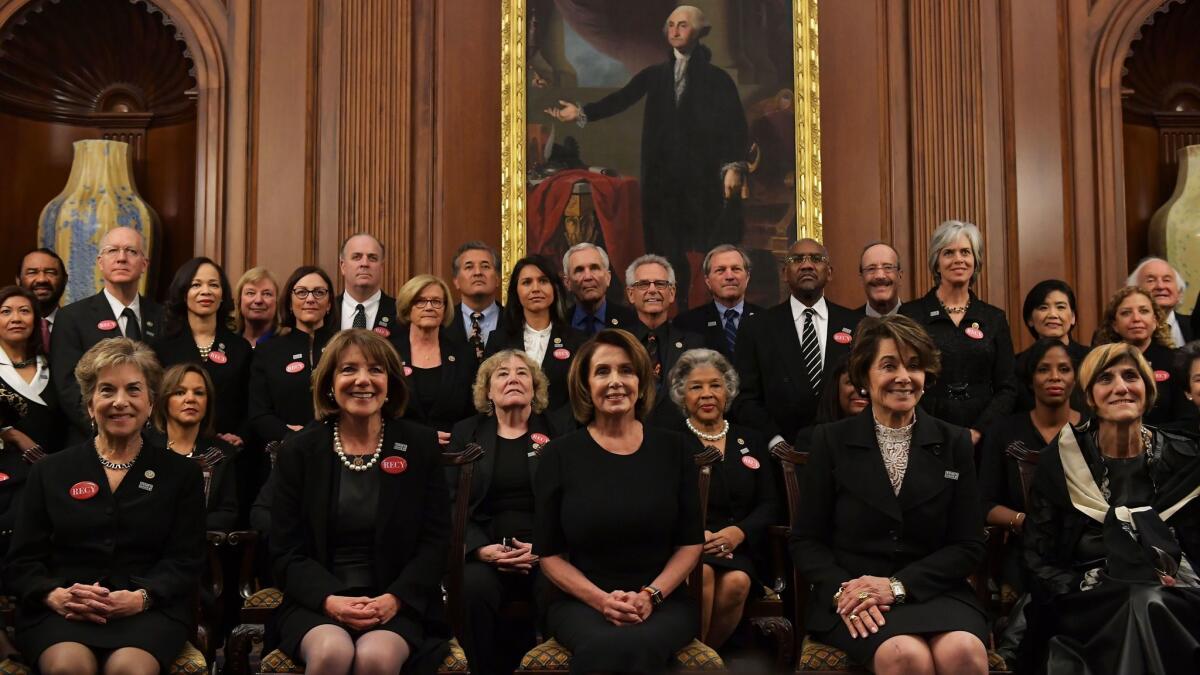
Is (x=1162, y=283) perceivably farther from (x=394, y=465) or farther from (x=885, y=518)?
(x=394, y=465)

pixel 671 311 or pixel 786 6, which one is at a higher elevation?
pixel 786 6

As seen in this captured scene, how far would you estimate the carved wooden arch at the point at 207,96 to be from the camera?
25.8ft

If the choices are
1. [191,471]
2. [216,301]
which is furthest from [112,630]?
[216,301]

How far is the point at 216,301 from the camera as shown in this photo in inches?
247

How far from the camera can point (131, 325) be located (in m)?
6.39

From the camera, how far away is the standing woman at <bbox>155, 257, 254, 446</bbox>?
20.0 ft

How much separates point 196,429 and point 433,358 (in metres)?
1.04

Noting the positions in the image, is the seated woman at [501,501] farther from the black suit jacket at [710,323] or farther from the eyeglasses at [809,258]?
the eyeglasses at [809,258]

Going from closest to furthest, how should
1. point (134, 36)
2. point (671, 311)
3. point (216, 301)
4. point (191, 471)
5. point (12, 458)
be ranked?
point (191, 471)
point (12, 458)
point (216, 301)
point (671, 311)
point (134, 36)

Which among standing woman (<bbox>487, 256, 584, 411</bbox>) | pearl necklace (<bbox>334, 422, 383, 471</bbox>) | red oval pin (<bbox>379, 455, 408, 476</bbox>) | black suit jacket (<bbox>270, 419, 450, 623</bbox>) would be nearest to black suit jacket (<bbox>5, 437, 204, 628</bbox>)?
black suit jacket (<bbox>270, 419, 450, 623</bbox>)

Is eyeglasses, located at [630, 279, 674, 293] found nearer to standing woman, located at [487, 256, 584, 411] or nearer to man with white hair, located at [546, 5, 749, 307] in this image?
standing woman, located at [487, 256, 584, 411]

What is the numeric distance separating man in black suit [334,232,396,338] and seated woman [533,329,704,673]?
6.81 feet

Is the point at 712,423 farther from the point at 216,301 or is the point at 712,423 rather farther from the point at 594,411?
the point at 216,301

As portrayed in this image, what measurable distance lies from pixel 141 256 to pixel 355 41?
6.67 feet
